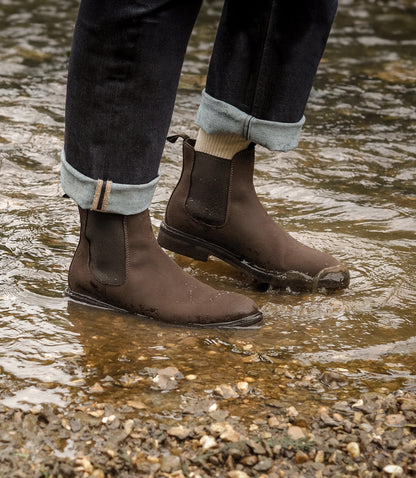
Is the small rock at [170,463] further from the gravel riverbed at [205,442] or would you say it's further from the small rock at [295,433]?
the small rock at [295,433]

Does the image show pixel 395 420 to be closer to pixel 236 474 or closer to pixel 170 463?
pixel 236 474

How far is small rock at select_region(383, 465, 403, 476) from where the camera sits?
1.42 meters

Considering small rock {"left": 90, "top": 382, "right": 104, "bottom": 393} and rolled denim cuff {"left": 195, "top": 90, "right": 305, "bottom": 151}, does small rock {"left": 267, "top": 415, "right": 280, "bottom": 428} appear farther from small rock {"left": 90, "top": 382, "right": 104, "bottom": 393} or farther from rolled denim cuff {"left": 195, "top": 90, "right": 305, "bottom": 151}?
rolled denim cuff {"left": 195, "top": 90, "right": 305, "bottom": 151}

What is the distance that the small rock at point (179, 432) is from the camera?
1.47 meters

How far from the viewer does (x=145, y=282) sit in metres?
1.92

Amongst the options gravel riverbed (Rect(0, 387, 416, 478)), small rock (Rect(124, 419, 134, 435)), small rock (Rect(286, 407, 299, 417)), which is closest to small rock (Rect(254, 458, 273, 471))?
gravel riverbed (Rect(0, 387, 416, 478))

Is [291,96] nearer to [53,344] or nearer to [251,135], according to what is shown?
[251,135]

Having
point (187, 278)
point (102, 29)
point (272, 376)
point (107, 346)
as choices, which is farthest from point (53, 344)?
point (102, 29)

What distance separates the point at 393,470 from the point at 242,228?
0.93 metres

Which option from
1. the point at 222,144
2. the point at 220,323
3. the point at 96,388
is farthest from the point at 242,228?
the point at 96,388

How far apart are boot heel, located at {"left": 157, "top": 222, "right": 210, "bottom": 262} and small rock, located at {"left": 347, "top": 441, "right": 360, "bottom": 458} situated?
90 centimetres

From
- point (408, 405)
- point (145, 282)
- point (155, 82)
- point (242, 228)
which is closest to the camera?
point (408, 405)

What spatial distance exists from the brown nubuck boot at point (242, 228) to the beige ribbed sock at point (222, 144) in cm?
1

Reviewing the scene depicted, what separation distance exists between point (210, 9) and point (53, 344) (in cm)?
499
